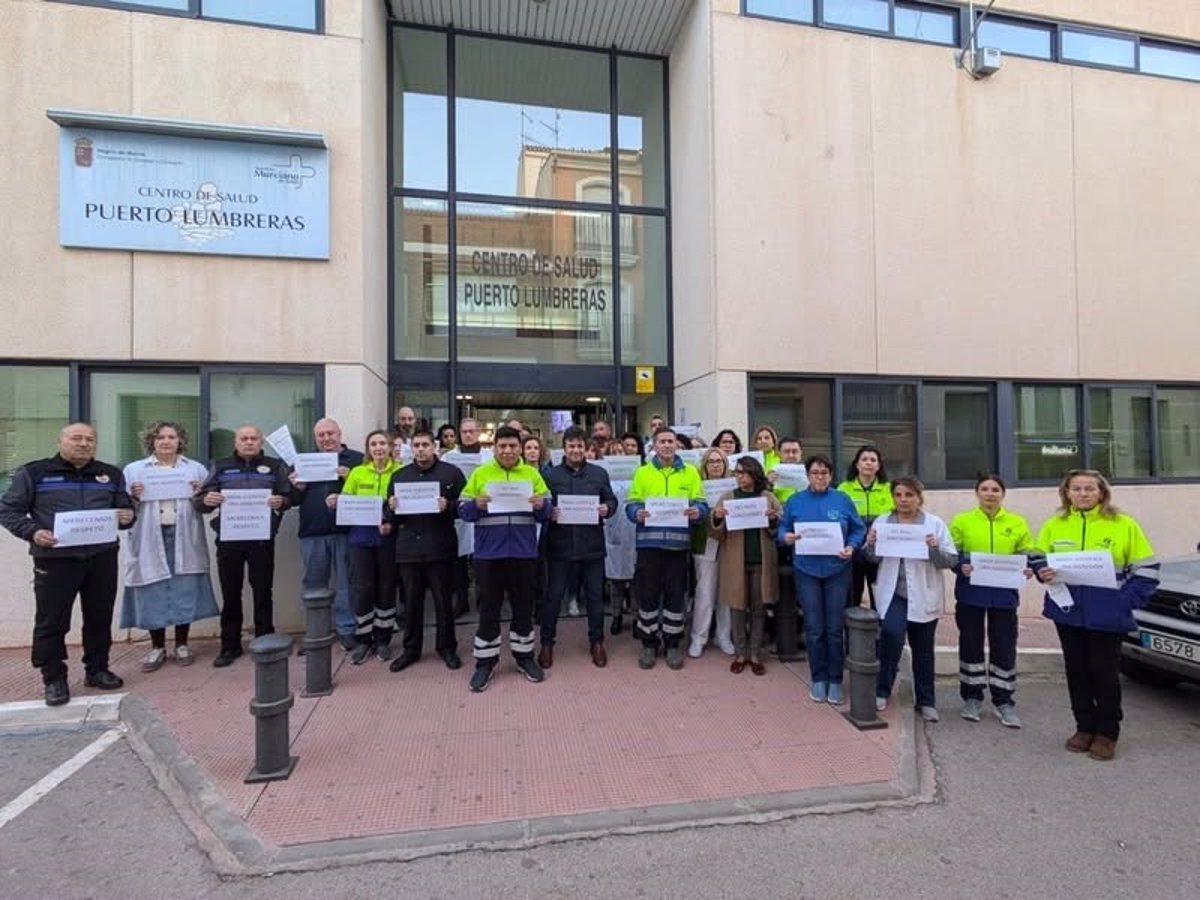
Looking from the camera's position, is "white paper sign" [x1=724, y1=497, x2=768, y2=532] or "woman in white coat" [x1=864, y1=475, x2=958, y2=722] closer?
"woman in white coat" [x1=864, y1=475, x2=958, y2=722]

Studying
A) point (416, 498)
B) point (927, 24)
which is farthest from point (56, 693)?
point (927, 24)

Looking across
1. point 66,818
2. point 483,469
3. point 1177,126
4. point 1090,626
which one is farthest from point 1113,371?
point 66,818

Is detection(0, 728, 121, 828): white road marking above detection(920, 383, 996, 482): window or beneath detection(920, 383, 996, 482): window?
beneath

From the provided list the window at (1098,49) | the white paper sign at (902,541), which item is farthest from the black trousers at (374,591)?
the window at (1098,49)

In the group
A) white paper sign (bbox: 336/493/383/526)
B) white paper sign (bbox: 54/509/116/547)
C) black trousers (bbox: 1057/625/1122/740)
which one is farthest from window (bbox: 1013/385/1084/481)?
white paper sign (bbox: 54/509/116/547)

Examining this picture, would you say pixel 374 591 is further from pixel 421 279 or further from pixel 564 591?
pixel 421 279

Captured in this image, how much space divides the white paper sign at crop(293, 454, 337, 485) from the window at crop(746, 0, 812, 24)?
276 inches

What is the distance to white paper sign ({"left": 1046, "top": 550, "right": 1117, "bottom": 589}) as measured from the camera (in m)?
3.92

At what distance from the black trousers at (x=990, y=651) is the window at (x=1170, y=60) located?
9206 millimetres

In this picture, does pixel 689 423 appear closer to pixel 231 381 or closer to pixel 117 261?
pixel 231 381

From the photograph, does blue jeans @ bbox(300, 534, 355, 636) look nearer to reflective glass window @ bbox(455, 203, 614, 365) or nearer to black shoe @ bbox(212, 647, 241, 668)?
black shoe @ bbox(212, 647, 241, 668)

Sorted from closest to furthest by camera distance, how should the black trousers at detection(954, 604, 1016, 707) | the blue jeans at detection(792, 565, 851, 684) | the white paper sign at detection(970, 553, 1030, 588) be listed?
Answer: the white paper sign at detection(970, 553, 1030, 588) < the black trousers at detection(954, 604, 1016, 707) < the blue jeans at detection(792, 565, 851, 684)

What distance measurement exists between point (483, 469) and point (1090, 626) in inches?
164

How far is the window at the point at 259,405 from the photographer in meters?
6.47
